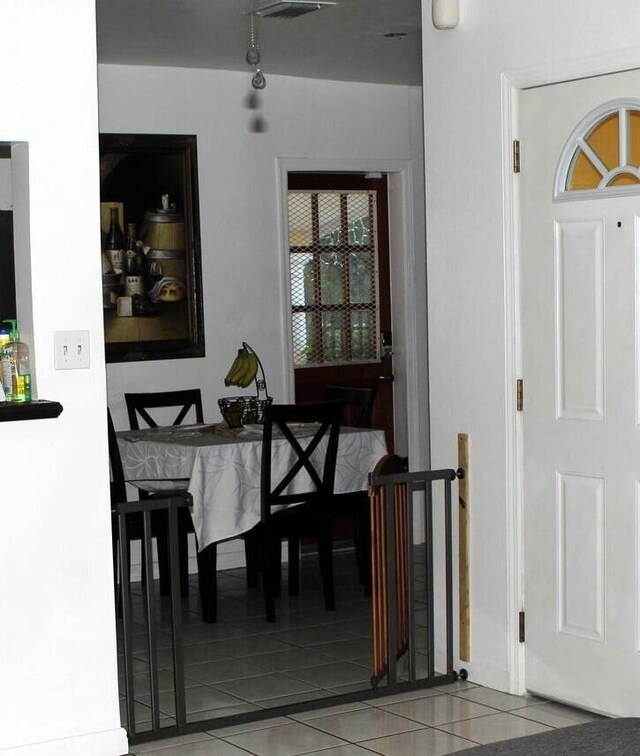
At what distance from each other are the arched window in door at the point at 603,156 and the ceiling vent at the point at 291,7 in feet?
4.58

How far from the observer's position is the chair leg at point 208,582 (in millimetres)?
5797

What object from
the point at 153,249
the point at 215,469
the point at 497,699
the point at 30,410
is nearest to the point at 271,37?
the point at 153,249

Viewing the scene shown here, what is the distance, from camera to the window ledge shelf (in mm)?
3770

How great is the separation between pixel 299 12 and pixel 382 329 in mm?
2881

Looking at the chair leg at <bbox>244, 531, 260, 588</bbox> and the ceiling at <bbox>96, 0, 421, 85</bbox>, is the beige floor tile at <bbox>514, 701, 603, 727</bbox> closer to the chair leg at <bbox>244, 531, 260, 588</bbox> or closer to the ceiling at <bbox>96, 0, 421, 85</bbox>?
the chair leg at <bbox>244, 531, 260, 588</bbox>

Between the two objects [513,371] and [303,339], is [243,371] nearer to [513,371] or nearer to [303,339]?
[303,339]

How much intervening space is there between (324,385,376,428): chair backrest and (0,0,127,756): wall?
2567mm

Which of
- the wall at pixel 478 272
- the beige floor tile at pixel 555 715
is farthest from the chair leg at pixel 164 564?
the beige floor tile at pixel 555 715

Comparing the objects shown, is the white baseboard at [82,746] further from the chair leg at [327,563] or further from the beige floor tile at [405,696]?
the chair leg at [327,563]

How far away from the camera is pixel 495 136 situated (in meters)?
4.51

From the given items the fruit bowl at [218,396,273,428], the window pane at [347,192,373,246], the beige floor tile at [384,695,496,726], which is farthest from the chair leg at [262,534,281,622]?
the window pane at [347,192,373,246]

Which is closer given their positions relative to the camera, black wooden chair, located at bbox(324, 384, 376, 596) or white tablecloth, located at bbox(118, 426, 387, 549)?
white tablecloth, located at bbox(118, 426, 387, 549)

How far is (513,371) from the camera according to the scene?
14.8 ft

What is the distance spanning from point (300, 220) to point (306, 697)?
357 centimetres
